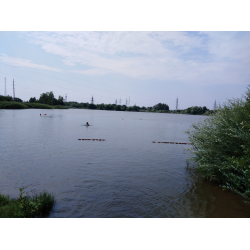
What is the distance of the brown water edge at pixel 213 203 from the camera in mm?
8039

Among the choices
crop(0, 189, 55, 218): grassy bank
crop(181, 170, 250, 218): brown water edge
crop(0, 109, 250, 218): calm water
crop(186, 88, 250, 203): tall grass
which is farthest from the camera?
crop(186, 88, 250, 203): tall grass

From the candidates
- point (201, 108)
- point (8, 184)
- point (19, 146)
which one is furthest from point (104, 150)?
point (201, 108)

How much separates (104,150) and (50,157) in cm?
560

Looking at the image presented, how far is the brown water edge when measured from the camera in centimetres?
→ 804

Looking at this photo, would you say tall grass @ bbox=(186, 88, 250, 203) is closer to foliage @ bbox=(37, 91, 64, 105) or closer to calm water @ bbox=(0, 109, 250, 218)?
calm water @ bbox=(0, 109, 250, 218)

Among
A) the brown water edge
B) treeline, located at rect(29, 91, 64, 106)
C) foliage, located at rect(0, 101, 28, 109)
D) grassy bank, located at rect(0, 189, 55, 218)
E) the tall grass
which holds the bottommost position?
the brown water edge

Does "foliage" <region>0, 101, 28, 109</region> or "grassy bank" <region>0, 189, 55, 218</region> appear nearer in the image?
"grassy bank" <region>0, 189, 55, 218</region>

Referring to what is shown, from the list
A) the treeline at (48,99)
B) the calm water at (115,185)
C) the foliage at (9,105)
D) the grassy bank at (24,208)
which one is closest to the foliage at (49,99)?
the treeline at (48,99)

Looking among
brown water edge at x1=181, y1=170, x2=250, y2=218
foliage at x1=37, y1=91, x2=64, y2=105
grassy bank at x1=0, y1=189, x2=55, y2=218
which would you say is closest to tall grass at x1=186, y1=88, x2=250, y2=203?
brown water edge at x1=181, y1=170, x2=250, y2=218

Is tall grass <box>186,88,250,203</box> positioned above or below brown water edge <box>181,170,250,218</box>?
above

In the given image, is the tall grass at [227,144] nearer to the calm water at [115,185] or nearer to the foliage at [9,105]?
the calm water at [115,185]
